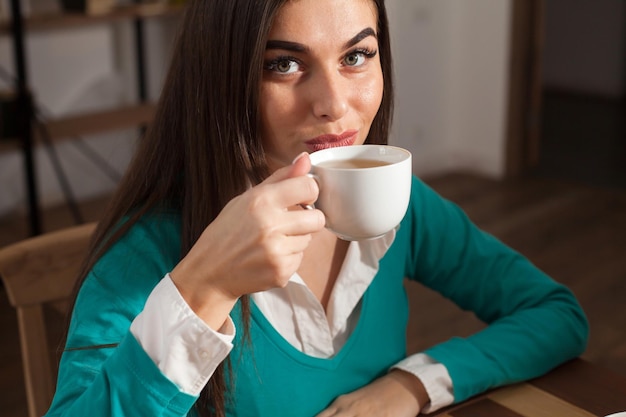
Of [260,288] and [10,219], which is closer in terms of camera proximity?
[260,288]

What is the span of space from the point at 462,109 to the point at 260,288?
404 centimetres

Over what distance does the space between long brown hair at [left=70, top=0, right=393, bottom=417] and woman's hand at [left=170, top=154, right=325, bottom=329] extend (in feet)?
0.68

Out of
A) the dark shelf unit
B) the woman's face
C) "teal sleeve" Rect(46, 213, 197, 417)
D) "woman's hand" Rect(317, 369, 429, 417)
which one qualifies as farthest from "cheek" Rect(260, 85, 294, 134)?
the dark shelf unit

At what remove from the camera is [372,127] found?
1319 mm

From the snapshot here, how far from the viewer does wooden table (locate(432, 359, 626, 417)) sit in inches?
44.6

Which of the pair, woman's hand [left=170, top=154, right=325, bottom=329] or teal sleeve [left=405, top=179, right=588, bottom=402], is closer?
woman's hand [left=170, top=154, right=325, bottom=329]

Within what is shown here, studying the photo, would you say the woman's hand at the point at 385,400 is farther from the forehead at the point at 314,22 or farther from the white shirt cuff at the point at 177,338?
the forehead at the point at 314,22

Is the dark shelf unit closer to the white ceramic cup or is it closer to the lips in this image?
Answer: the lips

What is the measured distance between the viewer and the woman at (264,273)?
0.91 metres

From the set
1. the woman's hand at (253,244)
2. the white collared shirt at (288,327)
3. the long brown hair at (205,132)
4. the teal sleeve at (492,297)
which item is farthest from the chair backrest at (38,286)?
the teal sleeve at (492,297)

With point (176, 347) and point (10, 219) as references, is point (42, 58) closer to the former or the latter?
point (10, 219)

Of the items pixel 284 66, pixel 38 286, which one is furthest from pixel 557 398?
pixel 38 286

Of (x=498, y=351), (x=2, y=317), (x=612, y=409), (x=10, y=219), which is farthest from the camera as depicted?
(x=10, y=219)

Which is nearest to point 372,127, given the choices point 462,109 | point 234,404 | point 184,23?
point 184,23
